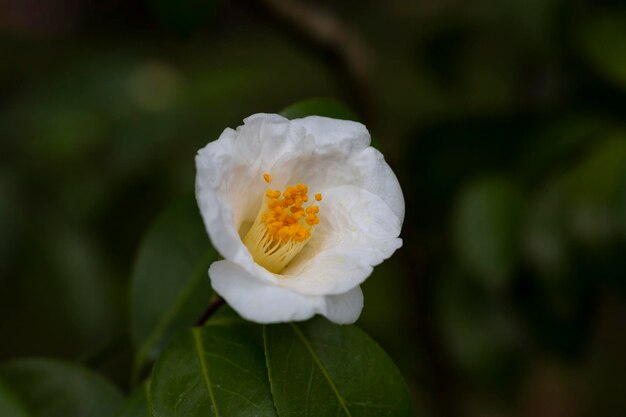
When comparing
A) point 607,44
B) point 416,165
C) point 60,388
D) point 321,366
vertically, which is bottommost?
point 60,388

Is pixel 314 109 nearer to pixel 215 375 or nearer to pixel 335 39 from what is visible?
pixel 215 375

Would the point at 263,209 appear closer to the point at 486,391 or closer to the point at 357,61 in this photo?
the point at 357,61

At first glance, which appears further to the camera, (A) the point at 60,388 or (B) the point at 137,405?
(A) the point at 60,388

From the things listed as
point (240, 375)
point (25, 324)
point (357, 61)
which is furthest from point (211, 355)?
point (25, 324)

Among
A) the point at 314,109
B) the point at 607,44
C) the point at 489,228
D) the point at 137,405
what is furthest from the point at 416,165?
the point at 137,405

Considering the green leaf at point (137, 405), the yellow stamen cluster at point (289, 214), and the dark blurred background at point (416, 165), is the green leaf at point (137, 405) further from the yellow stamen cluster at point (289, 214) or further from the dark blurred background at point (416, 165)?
the dark blurred background at point (416, 165)

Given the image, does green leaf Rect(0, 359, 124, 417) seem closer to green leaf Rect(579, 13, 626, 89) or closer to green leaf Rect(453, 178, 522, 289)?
green leaf Rect(453, 178, 522, 289)

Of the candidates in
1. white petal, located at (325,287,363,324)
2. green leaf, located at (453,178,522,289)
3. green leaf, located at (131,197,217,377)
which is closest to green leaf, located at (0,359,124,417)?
green leaf, located at (131,197,217,377)

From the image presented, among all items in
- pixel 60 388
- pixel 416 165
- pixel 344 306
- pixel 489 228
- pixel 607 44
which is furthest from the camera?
pixel 416 165
